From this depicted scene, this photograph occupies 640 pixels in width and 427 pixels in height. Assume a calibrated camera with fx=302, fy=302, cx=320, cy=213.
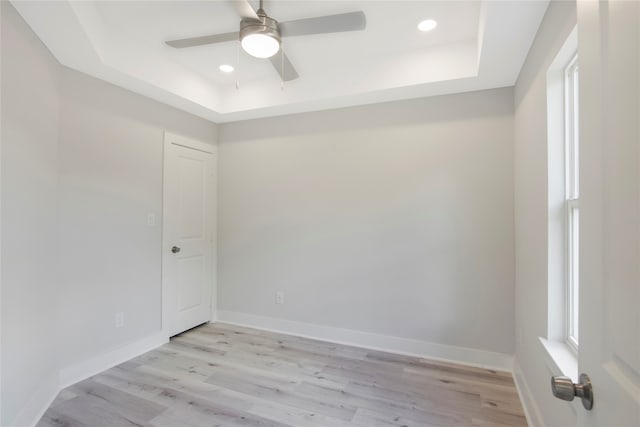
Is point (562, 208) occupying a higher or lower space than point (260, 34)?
lower

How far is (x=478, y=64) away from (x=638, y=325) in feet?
7.84

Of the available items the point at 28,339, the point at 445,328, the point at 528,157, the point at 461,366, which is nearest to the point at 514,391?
the point at 461,366

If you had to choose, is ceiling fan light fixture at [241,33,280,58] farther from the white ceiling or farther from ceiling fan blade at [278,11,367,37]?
the white ceiling

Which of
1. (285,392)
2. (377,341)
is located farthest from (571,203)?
(285,392)

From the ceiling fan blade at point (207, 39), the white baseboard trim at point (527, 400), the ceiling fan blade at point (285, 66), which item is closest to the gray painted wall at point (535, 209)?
the white baseboard trim at point (527, 400)

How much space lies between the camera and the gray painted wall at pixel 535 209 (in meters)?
1.59

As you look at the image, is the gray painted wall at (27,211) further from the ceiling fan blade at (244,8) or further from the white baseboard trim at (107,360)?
the ceiling fan blade at (244,8)

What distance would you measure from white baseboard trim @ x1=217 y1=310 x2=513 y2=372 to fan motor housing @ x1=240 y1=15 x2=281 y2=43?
2.76m

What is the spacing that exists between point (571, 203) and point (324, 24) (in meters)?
1.75

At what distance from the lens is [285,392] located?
231 centimetres

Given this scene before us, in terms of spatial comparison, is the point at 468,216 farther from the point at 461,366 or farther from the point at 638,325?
the point at 638,325

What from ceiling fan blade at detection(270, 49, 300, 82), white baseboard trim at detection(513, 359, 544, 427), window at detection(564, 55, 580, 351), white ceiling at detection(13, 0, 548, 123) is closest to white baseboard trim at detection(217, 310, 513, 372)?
white baseboard trim at detection(513, 359, 544, 427)

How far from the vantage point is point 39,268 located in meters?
2.08

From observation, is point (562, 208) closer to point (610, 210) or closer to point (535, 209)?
point (535, 209)
